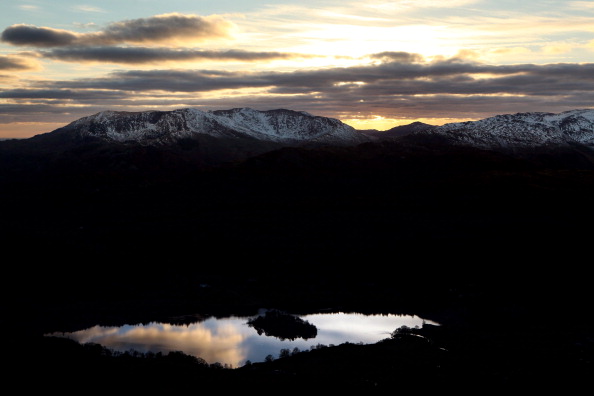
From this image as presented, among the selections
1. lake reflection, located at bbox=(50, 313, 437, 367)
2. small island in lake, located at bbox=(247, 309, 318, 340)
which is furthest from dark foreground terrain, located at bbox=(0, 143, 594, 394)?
small island in lake, located at bbox=(247, 309, 318, 340)

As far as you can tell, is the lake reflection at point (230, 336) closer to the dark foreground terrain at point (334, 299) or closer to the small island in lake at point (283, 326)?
the small island in lake at point (283, 326)

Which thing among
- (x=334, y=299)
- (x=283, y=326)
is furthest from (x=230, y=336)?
(x=334, y=299)

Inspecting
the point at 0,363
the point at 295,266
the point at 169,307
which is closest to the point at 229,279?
the point at 295,266

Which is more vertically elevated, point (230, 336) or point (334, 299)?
point (334, 299)

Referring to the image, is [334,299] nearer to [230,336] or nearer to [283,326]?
[283,326]

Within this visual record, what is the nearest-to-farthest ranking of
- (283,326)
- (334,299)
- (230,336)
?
(230,336)
(283,326)
(334,299)

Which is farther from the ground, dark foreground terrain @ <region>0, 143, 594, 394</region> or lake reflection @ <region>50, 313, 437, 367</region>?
dark foreground terrain @ <region>0, 143, 594, 394</region>

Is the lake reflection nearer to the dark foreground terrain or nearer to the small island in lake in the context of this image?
the small island in lake

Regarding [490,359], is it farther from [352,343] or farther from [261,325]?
[261,325]
